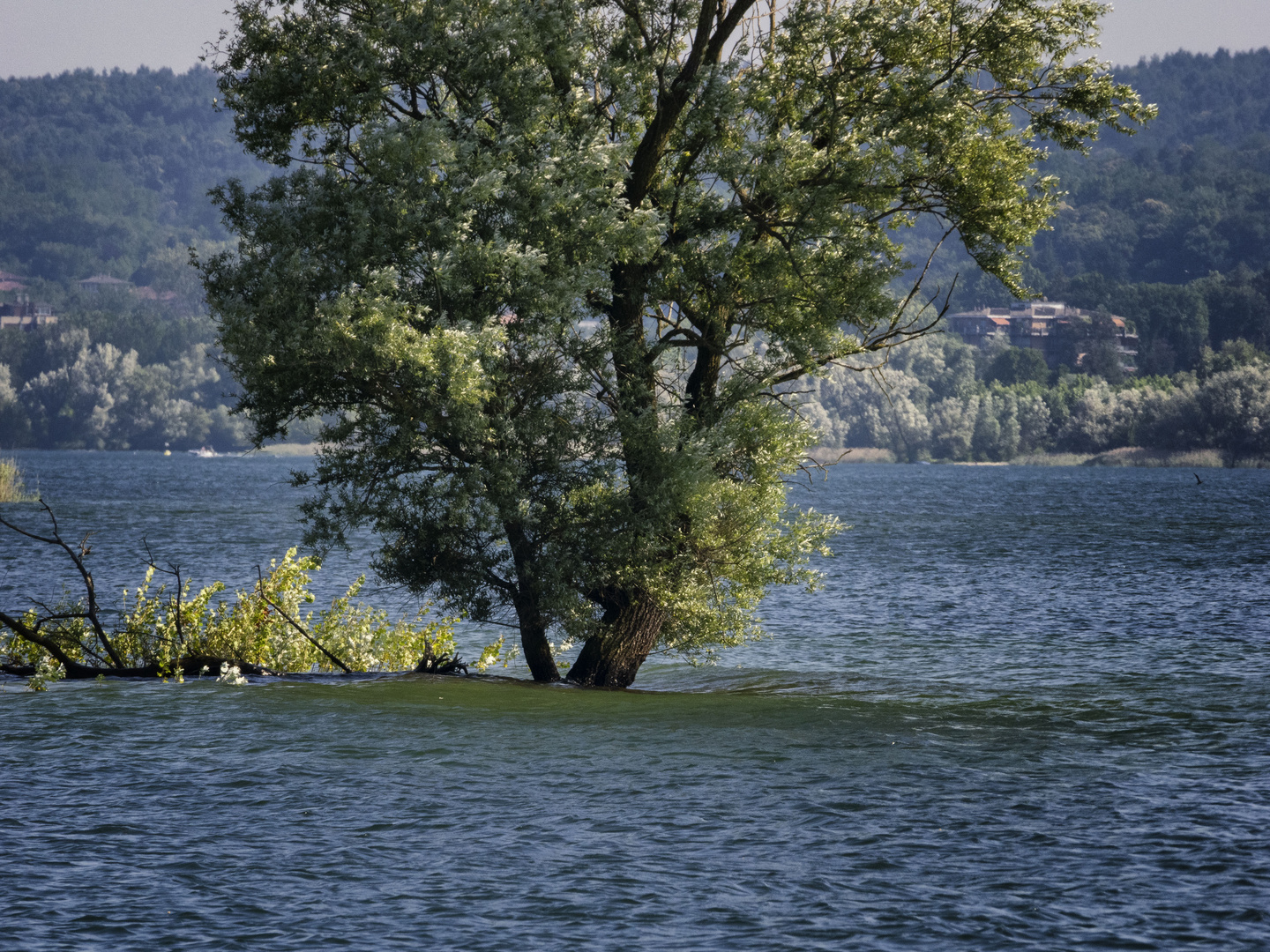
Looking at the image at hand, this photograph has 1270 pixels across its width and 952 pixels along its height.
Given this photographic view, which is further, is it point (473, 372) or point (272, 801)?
point (473, 372)

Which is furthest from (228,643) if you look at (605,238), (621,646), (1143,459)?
(1143,459)

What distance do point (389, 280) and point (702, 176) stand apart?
21.0 feet

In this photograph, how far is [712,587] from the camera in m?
24.3

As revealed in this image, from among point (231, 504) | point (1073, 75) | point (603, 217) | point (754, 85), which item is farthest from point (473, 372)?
point (231, 504)

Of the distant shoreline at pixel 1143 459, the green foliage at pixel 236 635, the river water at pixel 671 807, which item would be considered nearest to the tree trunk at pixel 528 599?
the river water at pixel 671 807

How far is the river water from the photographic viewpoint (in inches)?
492

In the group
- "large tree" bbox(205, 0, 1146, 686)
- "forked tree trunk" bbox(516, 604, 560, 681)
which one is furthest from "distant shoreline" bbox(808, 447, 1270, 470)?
"large tree" bbox(205, 0, 1146, 686)

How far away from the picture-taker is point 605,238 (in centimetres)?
2191

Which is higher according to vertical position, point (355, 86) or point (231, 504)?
point (355, 86)

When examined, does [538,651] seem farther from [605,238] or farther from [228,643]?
[605,238]

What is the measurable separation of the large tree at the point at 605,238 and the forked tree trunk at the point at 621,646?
0.08 metres

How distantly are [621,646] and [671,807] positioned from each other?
865 centimetres

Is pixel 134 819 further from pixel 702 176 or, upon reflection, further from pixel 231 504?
pixel 231 504

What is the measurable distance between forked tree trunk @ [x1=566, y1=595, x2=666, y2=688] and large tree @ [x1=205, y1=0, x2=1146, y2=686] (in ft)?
0.26
